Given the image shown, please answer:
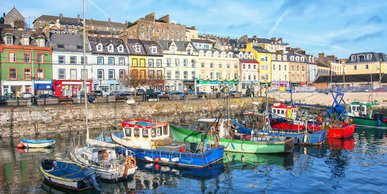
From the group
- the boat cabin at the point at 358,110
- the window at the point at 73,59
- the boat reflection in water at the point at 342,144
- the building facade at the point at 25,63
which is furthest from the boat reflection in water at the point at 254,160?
the building facade at the point at 25,63

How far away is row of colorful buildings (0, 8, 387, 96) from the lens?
4856cm

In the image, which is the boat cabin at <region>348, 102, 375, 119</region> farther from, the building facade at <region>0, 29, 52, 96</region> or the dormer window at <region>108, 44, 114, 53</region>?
the building facade at <region>0, 29, 52, 96</region>

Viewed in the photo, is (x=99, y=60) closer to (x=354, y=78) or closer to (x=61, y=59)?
(x=61, y=59)

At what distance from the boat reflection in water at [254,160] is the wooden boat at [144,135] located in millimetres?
4694

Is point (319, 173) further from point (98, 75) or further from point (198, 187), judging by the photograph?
point (98, 75)

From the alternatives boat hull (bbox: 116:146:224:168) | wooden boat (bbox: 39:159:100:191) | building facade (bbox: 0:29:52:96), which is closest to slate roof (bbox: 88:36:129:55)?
building facade (bbox: 0:29:52:96)

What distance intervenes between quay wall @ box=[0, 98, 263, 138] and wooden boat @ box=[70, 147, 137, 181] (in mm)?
15343

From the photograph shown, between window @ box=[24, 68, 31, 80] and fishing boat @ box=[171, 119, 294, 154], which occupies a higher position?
window @ box=[24, 68, 31, 80]

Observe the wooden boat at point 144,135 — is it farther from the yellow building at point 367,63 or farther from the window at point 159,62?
the yellow building at point 367,63

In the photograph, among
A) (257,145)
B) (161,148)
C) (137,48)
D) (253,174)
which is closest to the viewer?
(253,174)

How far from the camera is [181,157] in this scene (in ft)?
70.6

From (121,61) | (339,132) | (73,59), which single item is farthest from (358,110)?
(73,59)

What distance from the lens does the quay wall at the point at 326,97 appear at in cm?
5100

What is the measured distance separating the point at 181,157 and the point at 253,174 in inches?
181
